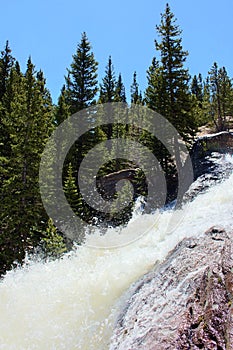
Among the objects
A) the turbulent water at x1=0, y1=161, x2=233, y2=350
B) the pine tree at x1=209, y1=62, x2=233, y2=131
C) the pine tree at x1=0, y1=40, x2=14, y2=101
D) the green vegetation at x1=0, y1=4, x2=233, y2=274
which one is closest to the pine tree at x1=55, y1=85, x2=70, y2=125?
the green vegetation at x1=0, y1=4, x2=233, y2=274

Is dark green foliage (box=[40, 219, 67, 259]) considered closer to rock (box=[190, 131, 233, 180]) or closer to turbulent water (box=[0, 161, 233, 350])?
turbulent water (box=[0, 161, 233, 350])

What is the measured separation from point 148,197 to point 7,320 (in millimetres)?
14157

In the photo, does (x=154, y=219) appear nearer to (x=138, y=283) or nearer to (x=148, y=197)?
(x=148, y=197)

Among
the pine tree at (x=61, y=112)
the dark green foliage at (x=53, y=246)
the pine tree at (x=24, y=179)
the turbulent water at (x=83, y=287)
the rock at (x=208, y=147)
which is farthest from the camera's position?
the pine tree at (x=61, y=112)

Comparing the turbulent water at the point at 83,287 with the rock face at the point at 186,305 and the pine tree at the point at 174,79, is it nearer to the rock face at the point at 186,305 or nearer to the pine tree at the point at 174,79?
the rock face at the point at 186,305

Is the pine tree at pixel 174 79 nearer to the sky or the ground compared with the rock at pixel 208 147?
nearer to the sky

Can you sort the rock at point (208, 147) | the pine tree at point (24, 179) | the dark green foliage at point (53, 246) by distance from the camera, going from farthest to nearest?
Answer: 1. the rock at point (208, 147)
2. the pine tree at point (24, 179)
3. the dark green foliage at point (53, 246)

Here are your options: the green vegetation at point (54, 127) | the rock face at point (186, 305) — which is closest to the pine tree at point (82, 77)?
the green vegetation at point (54, 127)

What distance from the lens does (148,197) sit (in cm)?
2080

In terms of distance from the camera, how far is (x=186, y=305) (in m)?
5.76

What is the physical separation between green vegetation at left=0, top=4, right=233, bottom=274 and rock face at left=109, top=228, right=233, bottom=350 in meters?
8.04

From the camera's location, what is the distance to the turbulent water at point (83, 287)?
22.7 ft

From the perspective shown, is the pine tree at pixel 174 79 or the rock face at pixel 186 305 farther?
the pine tree at pixel 174 79

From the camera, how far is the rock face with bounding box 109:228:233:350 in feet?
16.6
